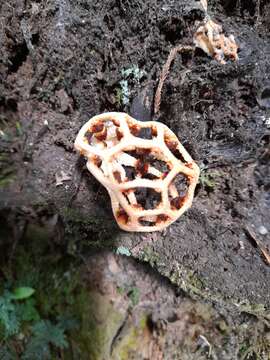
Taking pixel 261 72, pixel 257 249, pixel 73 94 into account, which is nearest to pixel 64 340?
pixel 257 249

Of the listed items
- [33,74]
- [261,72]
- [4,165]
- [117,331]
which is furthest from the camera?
[117,331]

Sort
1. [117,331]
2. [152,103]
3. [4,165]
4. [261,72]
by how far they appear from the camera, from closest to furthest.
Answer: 1. [261,72]
2. [152,103]
3. [4,165]
4. [117,331]

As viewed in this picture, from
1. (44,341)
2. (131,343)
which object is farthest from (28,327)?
(131,343)

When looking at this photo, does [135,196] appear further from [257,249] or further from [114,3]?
[114,3]

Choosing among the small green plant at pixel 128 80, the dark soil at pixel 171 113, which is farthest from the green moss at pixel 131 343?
the small green plant at pixel 128 80

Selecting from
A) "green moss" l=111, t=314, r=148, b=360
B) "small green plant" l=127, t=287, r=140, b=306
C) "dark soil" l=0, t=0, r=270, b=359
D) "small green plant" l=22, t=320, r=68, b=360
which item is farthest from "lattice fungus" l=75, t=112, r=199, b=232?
"small green plant" l=22, t=320, r=68, b=360
